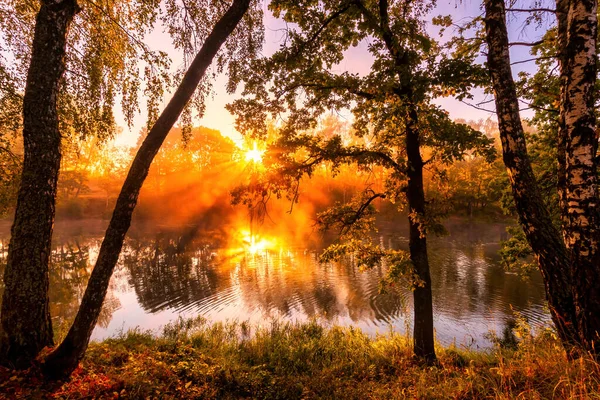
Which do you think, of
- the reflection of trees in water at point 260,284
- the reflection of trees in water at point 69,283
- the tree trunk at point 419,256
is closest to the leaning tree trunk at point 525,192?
the tree trunk at point 419,256

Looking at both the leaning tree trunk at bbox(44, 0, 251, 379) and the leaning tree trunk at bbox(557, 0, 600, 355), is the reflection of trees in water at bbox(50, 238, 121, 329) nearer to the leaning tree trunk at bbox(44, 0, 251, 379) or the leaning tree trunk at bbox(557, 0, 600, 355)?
the leaning tree trunk at bbox(44, 0, 251, 379)

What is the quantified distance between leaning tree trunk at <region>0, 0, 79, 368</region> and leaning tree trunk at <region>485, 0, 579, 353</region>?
23.4 feet

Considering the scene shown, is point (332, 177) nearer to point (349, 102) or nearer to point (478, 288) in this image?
point (349, 102)

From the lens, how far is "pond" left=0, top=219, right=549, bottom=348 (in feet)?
40.8

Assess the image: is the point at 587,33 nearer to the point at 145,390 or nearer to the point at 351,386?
the point at 351,386

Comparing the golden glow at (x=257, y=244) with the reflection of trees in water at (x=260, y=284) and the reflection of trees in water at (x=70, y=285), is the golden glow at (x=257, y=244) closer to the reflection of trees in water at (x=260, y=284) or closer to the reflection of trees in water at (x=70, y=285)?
the reflection of trees in water at (x=260, y=284)

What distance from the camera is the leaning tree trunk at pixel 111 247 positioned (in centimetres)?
394

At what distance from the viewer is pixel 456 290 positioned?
52.2 feet

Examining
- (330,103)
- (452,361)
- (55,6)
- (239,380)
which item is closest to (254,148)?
(330,103)

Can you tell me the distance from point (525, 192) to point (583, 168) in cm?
104

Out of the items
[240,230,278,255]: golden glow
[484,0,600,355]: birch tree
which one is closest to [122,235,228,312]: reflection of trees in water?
[240,230,278,255]: golden glow

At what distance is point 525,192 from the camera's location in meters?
4.24

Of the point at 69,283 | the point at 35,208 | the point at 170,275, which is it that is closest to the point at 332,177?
the point at 35,208

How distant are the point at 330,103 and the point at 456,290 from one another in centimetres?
1439
